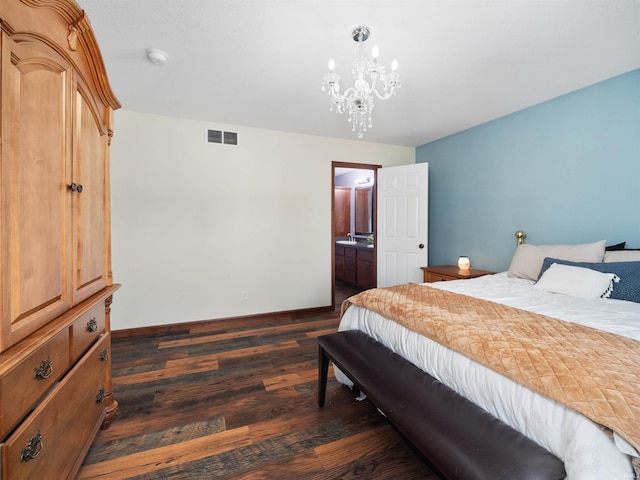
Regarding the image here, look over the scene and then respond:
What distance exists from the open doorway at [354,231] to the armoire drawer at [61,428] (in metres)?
3.39

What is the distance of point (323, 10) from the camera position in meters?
1.68

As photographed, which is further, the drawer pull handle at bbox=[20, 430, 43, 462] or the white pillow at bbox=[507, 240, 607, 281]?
the white pillow at bbox=[507, 240, 607, 281]

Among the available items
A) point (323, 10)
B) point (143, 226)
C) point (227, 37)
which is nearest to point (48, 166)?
point (227, 37)

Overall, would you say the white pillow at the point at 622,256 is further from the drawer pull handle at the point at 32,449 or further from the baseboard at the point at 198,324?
the drawer pull handle at the point at 32,449

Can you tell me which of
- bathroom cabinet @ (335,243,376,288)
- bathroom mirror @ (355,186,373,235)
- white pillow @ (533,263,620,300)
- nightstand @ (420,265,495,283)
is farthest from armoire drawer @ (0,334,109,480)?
bathroom mirror @ (355,186,373,235)

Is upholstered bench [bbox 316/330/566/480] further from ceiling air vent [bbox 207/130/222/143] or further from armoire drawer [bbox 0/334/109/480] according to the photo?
ceiling air vent [bbox 207/130/222/143]

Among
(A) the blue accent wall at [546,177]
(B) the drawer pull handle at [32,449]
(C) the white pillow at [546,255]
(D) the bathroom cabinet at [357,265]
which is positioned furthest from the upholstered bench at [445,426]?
(D) the bathroom cabinet at [357,265]

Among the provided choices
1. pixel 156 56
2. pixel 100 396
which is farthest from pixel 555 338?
pixel 156 56

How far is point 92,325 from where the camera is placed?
1536 millimetres

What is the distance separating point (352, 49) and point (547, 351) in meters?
2.15

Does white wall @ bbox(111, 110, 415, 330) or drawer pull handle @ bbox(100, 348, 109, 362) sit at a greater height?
white wall @ bbox(111, 110, 415, 330)

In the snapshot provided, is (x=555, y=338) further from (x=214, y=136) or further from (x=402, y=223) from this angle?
(x=214, y=136)

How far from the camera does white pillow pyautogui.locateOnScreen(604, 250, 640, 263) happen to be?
2.11 metres

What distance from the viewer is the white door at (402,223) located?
407 cm
